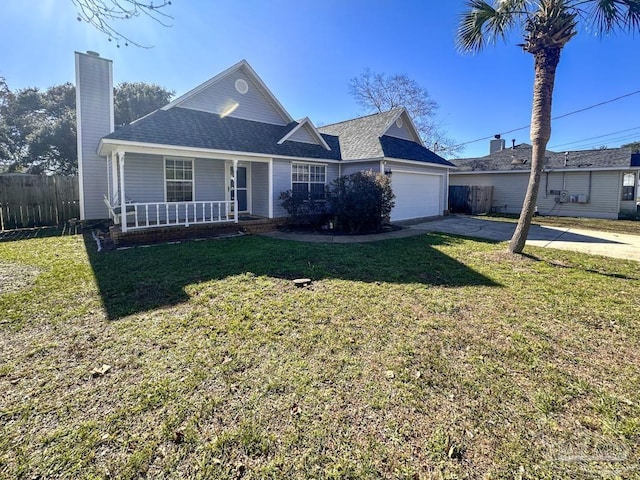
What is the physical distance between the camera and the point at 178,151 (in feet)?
33.6

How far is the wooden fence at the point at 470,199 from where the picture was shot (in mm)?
20188

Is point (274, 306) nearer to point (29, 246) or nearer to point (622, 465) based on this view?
point (622, 465)

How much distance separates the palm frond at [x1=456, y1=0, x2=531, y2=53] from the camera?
7.44 meters

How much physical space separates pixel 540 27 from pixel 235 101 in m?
10.7

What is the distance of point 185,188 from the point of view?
1216 centimetres

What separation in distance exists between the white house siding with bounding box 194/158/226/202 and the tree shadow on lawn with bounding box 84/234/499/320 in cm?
377

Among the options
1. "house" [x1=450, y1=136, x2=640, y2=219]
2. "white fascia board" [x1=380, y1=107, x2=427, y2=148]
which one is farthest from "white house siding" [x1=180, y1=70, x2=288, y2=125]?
"house" [x1=450, y1=136, x2=640, y2=219]

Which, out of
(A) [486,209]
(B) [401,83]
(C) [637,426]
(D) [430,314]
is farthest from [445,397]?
(B) [401,83]

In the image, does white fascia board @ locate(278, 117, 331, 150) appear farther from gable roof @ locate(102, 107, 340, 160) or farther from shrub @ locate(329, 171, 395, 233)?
shrub @ locate(329, 171, 395, 233)

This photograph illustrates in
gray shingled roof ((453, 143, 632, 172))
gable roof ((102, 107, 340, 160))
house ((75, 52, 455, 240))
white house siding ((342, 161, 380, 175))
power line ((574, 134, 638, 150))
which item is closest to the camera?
gable roof ((102, 107, 340, 160))

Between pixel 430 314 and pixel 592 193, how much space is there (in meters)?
20.0

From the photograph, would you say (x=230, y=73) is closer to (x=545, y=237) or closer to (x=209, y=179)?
(x=209, y=179)

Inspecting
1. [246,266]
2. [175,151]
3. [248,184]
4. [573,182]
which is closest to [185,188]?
[175,151]

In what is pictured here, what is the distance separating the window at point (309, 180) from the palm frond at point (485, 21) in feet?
23.5
